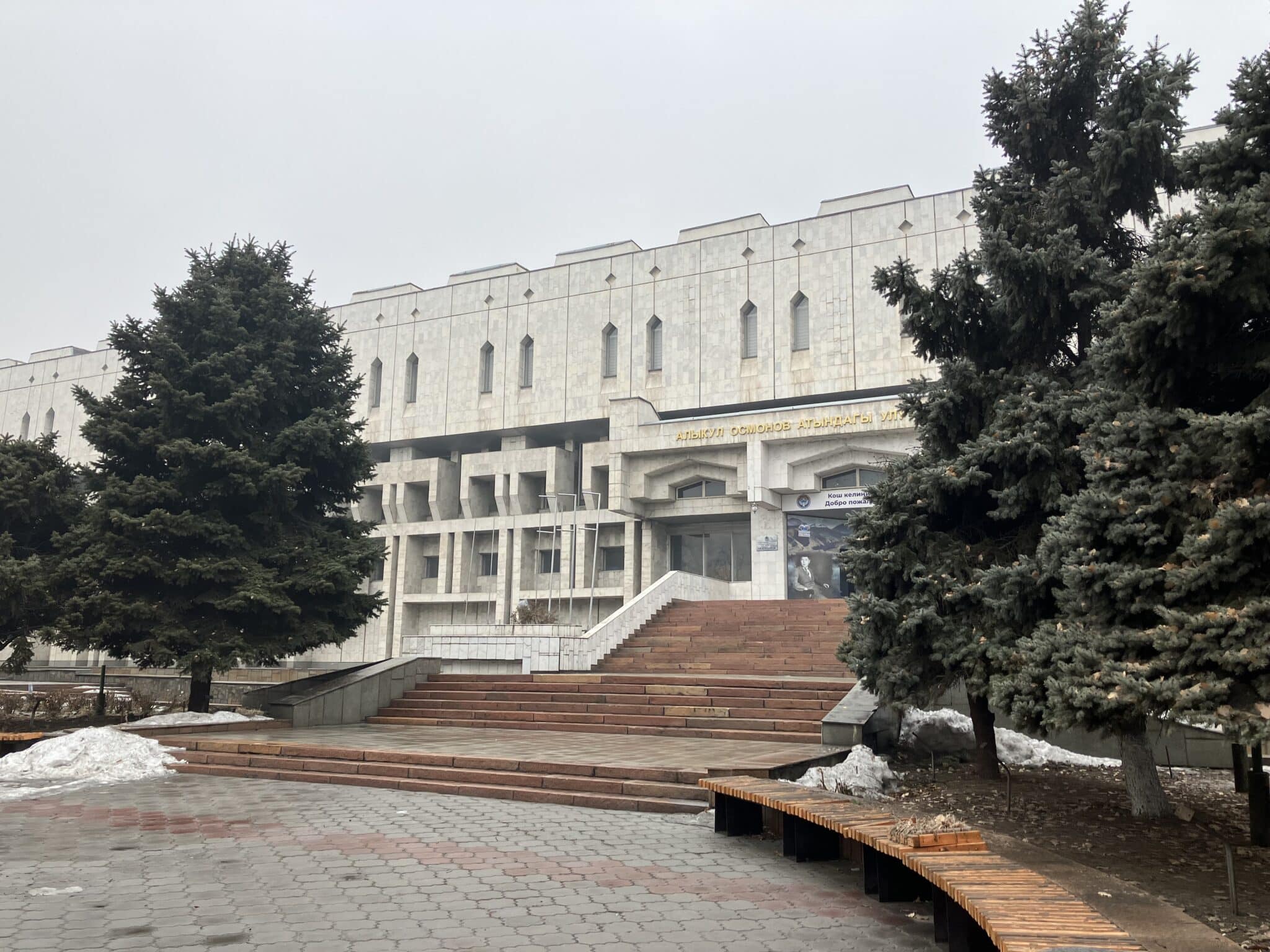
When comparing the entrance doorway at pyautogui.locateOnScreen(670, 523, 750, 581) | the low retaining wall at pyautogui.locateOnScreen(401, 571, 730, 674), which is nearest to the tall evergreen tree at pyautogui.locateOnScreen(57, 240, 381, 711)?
the low retaining wall at pyautogui.locateOnScreen(401, 571, 730, 674)

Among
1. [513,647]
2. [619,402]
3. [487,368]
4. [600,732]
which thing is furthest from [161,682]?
[487,368]

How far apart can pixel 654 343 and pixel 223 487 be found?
25.3 metres

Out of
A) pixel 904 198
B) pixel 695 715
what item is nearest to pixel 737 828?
pixel 695 715

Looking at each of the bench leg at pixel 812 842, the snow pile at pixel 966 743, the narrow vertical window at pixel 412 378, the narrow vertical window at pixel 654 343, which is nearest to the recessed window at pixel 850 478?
the narrow vertical window at pixel 654 343

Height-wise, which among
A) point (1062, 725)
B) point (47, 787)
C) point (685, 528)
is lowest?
point (47, 787)

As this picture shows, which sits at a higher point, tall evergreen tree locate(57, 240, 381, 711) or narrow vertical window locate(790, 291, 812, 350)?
narrow vertical window locate(790, 291, 812, 350)

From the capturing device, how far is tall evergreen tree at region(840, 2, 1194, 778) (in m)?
8.91

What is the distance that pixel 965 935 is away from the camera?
442 centimetres

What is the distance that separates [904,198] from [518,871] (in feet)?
116

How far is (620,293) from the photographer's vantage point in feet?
131

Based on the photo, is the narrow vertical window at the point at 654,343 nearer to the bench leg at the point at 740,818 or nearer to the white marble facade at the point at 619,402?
the white marble facade at the point at 619,402

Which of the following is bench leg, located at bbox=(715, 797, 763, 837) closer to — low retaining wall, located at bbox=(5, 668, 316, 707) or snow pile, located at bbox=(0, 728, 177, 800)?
snow pile, located at bbox=(0, 728, 177, 800)

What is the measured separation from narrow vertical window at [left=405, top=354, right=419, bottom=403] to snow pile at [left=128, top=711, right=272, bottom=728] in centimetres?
2948

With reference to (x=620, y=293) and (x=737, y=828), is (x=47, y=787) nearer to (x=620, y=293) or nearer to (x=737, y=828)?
(x=737, y=828)
